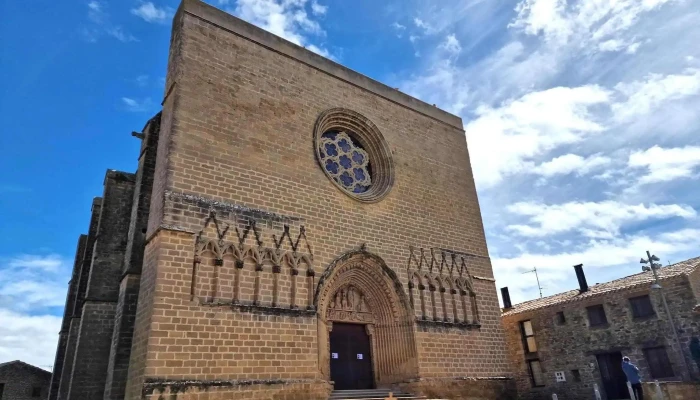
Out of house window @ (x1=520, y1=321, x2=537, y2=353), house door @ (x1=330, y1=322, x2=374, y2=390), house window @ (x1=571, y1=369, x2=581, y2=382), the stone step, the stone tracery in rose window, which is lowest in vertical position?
the stone step

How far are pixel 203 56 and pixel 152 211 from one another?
344cm

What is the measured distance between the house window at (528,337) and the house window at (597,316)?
2.56m

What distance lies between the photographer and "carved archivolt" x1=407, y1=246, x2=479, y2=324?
35.6ft

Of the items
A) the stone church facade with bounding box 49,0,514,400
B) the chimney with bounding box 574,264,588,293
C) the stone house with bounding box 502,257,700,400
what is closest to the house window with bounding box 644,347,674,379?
the stone house with bounding box 502,257,700,400

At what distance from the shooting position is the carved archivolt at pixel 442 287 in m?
10.8

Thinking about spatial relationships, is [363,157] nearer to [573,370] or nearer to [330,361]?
[330,361]

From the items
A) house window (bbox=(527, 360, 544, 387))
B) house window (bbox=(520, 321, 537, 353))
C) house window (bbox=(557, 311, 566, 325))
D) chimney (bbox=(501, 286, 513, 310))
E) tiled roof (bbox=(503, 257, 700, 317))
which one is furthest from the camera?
chimney (bbox=(501, 286, 513, 310))

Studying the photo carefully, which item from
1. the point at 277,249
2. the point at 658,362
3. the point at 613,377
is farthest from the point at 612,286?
the point at 277,249

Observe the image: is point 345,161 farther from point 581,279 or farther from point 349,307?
point 581,279

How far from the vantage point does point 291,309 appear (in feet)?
28.0

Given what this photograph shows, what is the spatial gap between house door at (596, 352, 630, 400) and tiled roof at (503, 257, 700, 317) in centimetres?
215

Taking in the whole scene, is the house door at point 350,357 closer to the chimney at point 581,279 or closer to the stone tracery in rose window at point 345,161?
the stone tracery in rose window at point 345,161

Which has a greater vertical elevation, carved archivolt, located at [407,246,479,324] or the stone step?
carved archivolt, located at [407,246,479,324]

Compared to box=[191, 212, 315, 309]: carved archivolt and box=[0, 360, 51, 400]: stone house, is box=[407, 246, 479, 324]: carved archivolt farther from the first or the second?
box=[0, 360, 51, 400]: stone house
